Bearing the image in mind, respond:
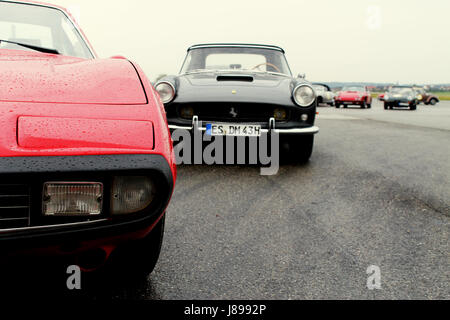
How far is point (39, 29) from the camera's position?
7.82ft

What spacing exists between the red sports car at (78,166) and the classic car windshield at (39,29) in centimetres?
87

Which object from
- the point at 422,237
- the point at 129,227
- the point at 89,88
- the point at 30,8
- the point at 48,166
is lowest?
the point at 422,237

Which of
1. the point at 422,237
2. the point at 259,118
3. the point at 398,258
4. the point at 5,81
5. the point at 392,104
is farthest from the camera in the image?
the point at 392,104

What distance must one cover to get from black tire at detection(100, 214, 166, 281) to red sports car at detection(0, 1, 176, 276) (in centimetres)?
19

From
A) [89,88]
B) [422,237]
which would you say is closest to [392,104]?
[422,237]

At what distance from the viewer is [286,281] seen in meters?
1.72

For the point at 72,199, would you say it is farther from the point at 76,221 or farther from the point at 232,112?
the point at 232,112

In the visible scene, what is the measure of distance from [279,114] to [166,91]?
1070 millimetres

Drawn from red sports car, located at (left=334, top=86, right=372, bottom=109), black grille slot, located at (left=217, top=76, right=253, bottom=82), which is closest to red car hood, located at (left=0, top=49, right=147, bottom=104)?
black grille slot, located at (left=217, top=76, right=253, bottom=82)

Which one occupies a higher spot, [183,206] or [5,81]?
[5,81]

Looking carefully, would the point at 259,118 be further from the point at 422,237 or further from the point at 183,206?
the point at 422,237
